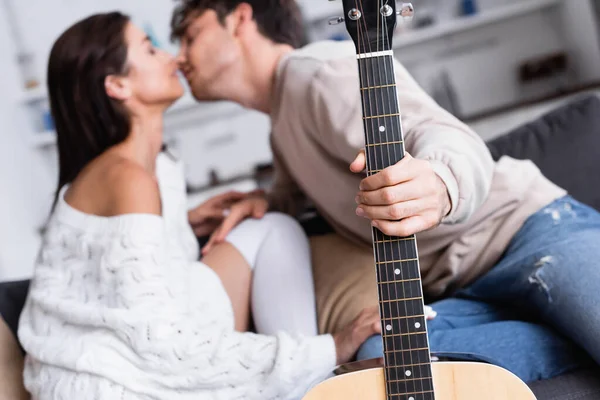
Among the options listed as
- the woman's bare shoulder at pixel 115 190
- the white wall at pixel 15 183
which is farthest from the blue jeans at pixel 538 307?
the white wall at pixel 15 183

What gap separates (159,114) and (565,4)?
3298 millimetres

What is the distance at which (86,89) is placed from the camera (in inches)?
53.8

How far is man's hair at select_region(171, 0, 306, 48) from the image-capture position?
5.09 ft

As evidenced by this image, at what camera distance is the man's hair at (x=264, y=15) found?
5.09ft

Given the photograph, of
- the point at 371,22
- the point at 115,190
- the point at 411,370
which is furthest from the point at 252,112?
the point at 411,370

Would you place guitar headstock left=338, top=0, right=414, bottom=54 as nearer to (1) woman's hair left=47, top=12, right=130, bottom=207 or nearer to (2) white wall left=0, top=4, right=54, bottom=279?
(1) woman's hair left=47, top=12, right=130, bottom=207

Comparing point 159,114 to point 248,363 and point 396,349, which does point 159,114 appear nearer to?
point 248,363

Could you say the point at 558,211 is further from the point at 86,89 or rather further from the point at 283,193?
the point at 86,89

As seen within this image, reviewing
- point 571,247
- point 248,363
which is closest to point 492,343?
point 571,247

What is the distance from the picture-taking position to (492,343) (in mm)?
1123

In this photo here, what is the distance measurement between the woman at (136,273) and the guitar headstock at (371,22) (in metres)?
0.47

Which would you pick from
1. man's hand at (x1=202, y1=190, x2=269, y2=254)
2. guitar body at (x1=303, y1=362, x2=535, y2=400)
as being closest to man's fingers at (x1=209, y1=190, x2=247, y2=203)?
man's hand at (x1=202, y1=190, x2=269, y2=254)

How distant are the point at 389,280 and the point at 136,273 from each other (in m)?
0.45

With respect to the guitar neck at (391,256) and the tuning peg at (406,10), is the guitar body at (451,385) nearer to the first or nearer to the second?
the guitar neck at (391,256)
